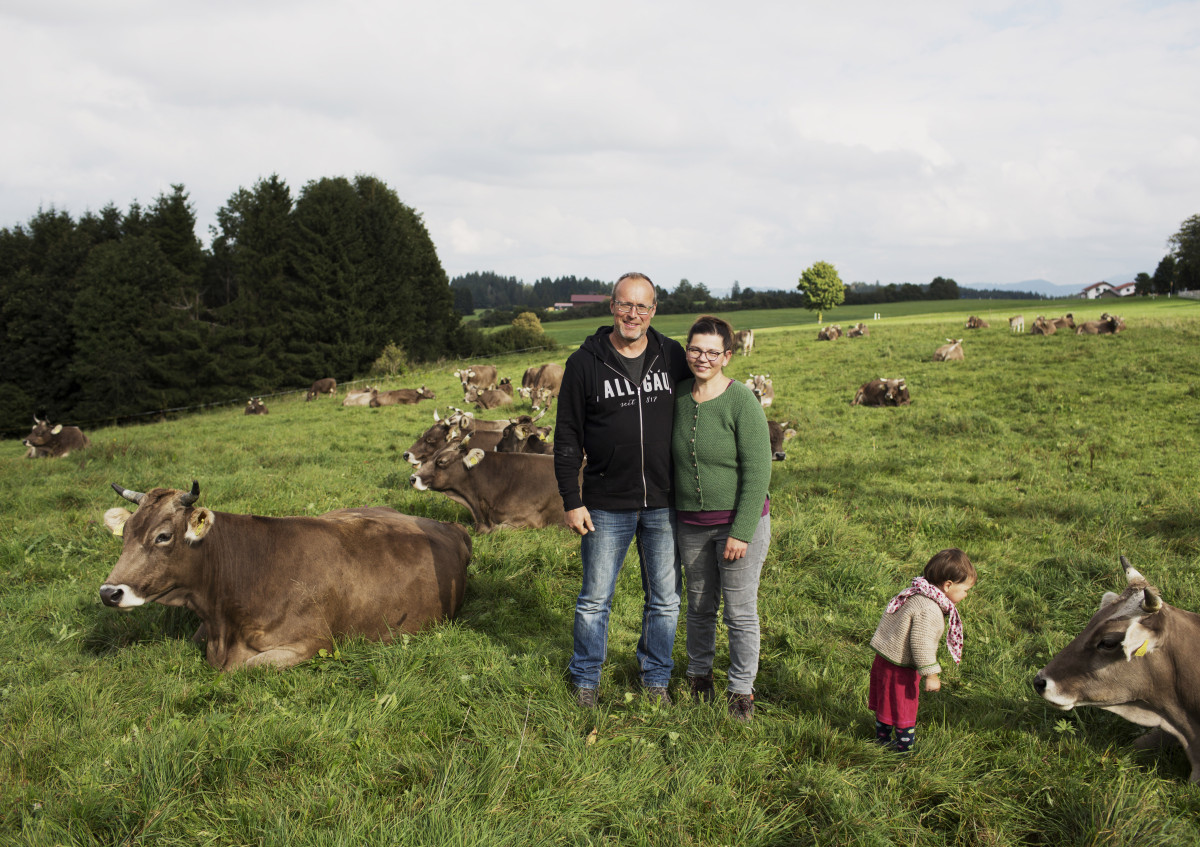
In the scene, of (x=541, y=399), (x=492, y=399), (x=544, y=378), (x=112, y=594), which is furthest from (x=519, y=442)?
(x=544, y=378)

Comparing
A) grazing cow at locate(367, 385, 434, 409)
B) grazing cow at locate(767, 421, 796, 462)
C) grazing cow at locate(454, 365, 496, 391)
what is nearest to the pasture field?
grazing cow at locate(767, 421, 796, 462)

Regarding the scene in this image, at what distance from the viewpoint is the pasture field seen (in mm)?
3182

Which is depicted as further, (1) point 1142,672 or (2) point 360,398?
(2) point 360,398

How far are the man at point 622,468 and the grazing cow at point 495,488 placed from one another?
175 inches

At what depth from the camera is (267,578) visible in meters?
5.02

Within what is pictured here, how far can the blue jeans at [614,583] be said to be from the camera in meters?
4.23

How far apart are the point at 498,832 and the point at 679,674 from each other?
6.35 feet

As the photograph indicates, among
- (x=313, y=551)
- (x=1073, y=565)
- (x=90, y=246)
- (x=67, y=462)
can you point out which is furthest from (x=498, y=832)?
(x=90, y=246)

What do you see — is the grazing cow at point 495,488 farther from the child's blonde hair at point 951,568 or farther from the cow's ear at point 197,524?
the child's blonde hair at point 951,568

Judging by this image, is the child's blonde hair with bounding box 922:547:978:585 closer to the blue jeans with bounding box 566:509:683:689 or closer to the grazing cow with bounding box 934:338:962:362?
the blue jeans with bounding box 566:509:683:689

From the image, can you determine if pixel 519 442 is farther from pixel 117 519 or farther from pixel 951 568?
pixel 951 568

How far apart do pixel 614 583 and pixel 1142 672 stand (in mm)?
2890

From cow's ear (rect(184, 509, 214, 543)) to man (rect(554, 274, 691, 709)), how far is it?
2.57m

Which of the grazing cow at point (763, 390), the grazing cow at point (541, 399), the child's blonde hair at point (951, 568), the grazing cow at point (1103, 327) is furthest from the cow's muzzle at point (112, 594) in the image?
the grazing cow at point (1103, 327)
